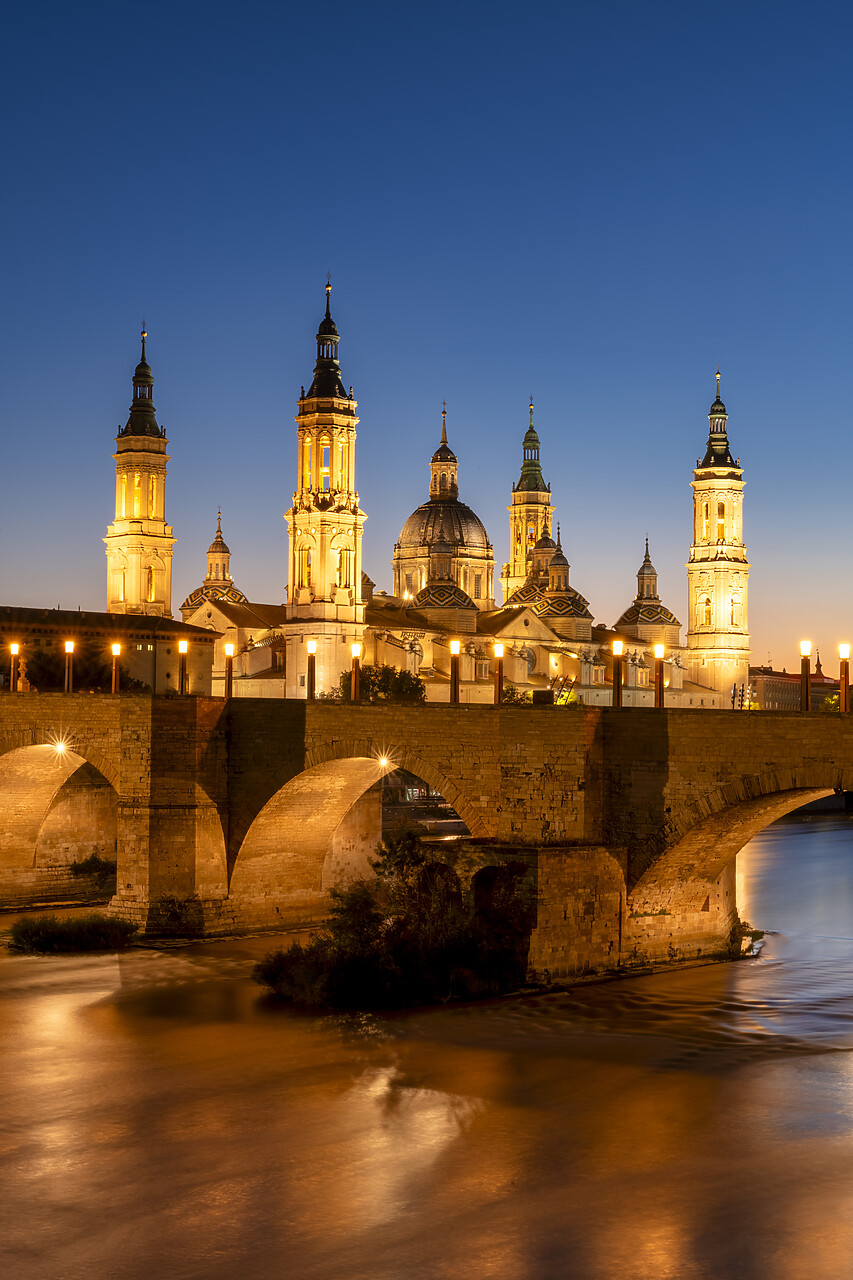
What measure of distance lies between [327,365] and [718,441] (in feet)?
90.7

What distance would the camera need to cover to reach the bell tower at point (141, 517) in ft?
262

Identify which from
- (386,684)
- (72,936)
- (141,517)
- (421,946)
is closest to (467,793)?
(421,946)

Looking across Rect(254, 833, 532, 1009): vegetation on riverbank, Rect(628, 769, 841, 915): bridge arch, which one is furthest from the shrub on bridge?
Rect(254, 833, 532, 1009): vegetation on riverbank

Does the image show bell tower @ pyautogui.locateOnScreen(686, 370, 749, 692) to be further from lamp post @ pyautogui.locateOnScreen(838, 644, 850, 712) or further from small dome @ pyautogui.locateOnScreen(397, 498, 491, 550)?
lamp post @ pyautogui.locateOnScreen(838, 644, 850, 712)

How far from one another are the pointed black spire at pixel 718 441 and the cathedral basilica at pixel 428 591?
9 cm

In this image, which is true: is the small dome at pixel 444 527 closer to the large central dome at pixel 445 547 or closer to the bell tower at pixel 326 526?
the large central dome at pixel 445 547

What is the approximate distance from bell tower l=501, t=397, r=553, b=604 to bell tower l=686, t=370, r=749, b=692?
18871mm

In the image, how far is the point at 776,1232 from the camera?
1317 cm

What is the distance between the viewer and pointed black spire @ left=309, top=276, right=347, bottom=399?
74.8m

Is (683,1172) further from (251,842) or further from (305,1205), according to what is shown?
(251,842)

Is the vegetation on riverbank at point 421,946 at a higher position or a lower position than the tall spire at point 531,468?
lower

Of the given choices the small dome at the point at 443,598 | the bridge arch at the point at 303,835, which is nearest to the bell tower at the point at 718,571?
the small dome at the point at 443,598

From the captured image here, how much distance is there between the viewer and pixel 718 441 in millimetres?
91188

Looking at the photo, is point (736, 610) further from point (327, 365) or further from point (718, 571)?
point (327, 365)
